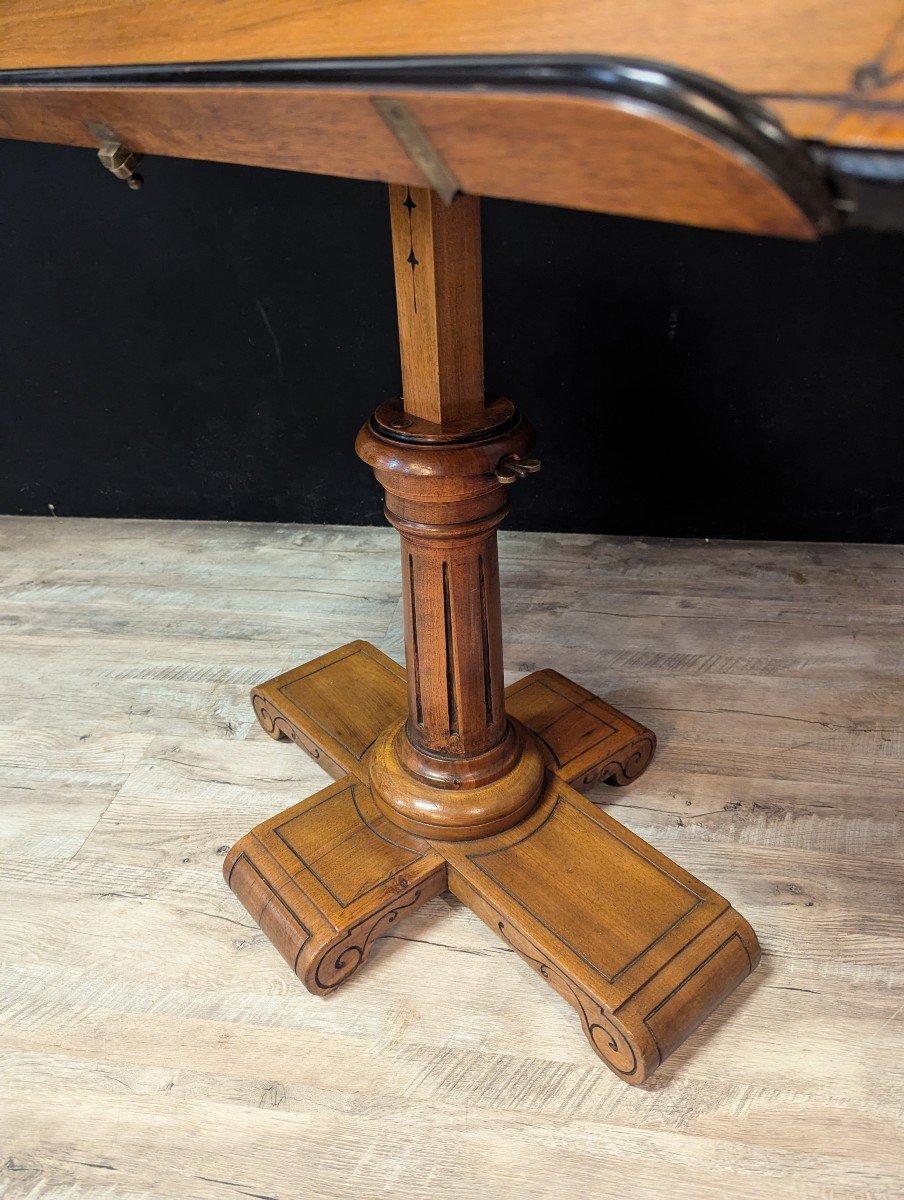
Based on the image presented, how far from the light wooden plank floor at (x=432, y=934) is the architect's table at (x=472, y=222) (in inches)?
3.5

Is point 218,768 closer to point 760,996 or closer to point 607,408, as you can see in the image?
point 760,996

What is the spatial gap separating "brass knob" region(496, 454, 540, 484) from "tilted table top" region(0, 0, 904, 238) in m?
0.51

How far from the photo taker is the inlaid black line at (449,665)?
4.55 feet

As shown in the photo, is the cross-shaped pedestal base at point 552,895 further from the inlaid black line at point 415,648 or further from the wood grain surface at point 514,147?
the wood grain surface at point 514,147

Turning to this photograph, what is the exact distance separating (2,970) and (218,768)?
1.63 ft

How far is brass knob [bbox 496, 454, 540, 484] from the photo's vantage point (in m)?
1.28

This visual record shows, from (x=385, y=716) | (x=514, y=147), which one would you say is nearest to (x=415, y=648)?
(x=385, y=716)

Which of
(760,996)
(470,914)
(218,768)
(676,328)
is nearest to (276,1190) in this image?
(470,914)

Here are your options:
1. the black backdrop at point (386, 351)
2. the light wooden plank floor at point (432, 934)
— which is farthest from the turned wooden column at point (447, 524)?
the black backdrop at point (386, 351)

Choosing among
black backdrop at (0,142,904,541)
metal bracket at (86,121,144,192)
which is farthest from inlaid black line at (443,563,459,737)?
black backdrop at (0,142,904,541)

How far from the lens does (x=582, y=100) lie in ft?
1.98

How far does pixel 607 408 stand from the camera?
7.98 feet

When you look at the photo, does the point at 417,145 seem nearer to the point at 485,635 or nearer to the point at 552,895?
the point at 485,635

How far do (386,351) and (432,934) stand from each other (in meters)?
1.49
